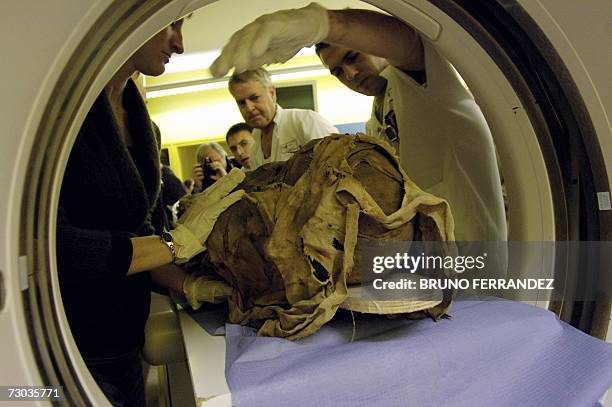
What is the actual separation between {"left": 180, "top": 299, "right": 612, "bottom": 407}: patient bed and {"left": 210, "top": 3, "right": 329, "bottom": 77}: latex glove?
59cm

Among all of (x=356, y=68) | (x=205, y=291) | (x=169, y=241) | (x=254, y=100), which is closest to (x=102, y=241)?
(x=169, y=241)

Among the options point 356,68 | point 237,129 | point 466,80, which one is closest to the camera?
point 466,80

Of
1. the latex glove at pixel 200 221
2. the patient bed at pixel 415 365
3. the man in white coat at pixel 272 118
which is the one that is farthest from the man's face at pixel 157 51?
the patient bed at pixel 415 365

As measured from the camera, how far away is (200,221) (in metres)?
1.11

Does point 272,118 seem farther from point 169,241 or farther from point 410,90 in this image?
point 169,241

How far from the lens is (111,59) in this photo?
76 centimetres

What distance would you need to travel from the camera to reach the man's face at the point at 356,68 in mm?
1555

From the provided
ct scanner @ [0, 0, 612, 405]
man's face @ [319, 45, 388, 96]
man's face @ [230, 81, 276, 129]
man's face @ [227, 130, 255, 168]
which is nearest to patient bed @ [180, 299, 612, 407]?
ct scanner @ [0, 0, 612, 405]

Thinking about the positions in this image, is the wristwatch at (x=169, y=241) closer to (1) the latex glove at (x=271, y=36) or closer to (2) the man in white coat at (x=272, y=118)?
(1) the latex glove at (x=271, y=36)

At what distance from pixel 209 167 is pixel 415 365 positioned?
222 cm

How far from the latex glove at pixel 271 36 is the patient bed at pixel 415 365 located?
1.94 ft

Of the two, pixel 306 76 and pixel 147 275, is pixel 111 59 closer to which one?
pixel 147 275

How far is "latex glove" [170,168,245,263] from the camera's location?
1.08 metres

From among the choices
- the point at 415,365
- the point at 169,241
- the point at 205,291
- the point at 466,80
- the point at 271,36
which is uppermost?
the point at 271,36
